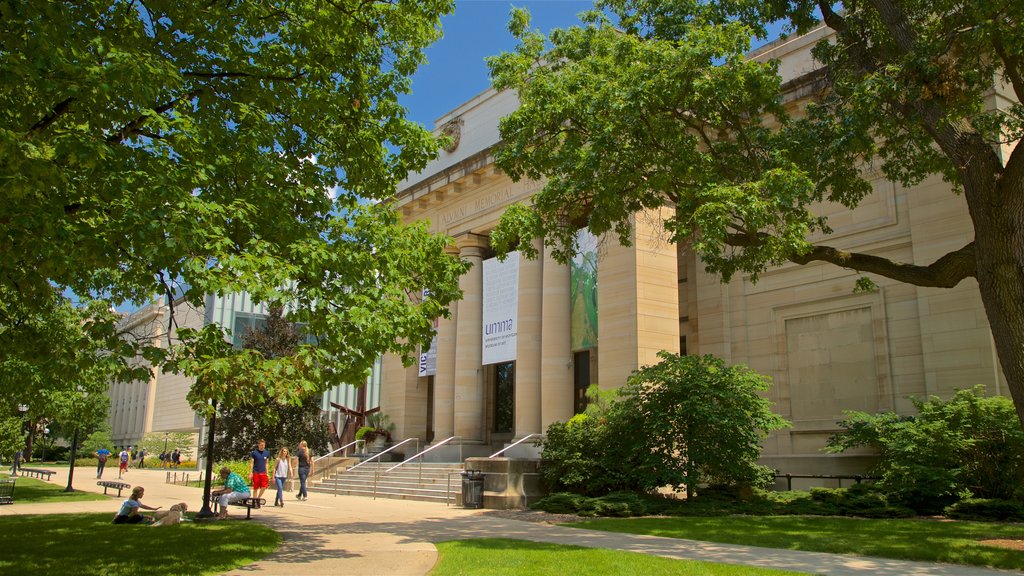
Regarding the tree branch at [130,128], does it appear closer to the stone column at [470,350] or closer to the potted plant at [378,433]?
the stone column at [470,350]

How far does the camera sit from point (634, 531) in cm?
1385

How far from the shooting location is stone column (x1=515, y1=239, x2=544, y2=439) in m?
27.4

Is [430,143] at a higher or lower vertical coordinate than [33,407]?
higher

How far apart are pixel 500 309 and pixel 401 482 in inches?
297

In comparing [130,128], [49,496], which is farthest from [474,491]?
[49,496]

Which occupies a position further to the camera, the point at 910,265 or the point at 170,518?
the point at 170,518

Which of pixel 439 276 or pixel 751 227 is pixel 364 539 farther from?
pixel 751 227

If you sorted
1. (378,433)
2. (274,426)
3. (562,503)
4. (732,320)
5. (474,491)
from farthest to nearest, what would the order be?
(378,433) → (274,426) → (732,320) → (474,491) → (562,503)

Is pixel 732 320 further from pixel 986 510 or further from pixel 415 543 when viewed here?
pixel 415 543

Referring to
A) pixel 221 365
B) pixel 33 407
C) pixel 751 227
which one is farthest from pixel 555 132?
pixel 33 407

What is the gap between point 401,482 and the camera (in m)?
25.9

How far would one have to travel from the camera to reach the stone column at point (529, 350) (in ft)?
89.8

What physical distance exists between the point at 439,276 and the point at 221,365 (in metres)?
4.62

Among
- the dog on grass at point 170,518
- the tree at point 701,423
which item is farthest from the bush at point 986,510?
the dog on grass at point 170,518
